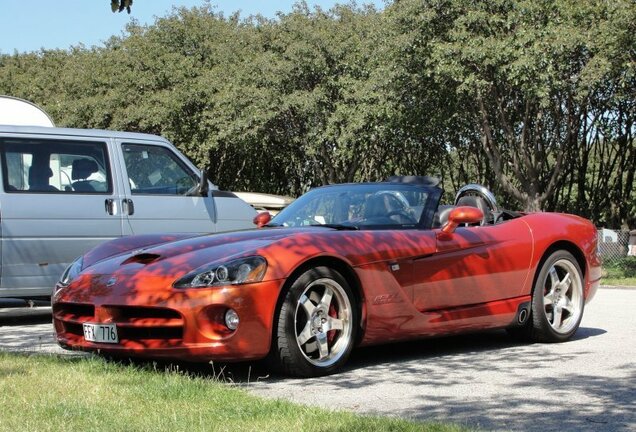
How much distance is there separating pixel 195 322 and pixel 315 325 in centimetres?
84

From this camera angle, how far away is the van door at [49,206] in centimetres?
941

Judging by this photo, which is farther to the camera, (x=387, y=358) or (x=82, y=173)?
(x=82, y=173)

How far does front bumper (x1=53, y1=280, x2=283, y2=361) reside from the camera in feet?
18.7

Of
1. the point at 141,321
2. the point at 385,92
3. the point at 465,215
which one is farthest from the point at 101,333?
the point at 385,92

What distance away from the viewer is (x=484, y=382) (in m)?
5.98

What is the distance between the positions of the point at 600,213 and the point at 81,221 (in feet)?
91.8

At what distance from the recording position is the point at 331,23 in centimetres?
3369

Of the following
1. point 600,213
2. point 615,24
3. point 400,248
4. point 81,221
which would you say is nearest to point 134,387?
point 400,248

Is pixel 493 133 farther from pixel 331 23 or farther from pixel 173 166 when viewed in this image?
pixel 173 166

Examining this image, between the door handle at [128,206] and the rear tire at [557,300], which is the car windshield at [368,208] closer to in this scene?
the rear tire at [557,300]

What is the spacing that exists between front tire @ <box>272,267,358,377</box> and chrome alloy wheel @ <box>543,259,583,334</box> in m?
2.29

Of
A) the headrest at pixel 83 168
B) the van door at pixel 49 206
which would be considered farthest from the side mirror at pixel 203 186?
the headrest at pixel 83 168

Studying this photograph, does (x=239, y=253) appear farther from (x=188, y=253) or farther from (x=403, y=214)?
(x=403, y=214)

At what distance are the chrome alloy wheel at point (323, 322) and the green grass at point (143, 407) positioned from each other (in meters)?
0.68
